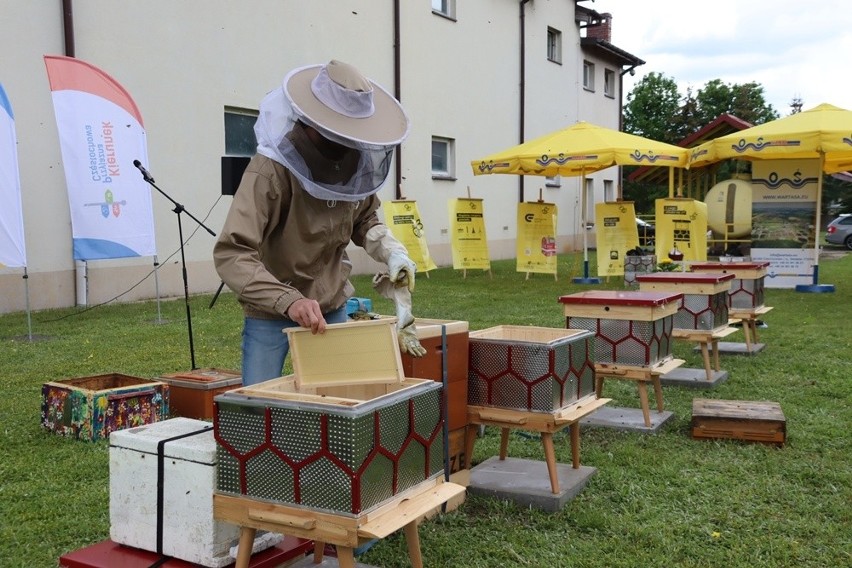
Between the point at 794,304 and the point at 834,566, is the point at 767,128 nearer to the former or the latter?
the point at 794,304

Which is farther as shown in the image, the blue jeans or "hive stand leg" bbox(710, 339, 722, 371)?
"hive stand leg" bbox(710, 339, 722, 371)

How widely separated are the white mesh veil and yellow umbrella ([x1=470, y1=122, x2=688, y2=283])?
32.9ft

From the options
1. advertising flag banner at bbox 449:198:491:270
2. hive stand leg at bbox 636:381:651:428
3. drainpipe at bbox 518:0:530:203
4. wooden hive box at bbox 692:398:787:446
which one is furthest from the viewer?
drainpipe at bbox 518:0:530:203

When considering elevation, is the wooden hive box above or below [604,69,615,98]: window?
below

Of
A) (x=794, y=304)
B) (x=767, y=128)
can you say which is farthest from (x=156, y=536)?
(x=767, y=128)

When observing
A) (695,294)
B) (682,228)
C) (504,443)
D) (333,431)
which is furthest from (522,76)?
(333,431)

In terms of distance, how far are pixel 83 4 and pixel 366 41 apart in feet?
19.2

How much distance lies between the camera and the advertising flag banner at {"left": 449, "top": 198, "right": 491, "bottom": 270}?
15039mm

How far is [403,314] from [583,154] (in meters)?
9.97

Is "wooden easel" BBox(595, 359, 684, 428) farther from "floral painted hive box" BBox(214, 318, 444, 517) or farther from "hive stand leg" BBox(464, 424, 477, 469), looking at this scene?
"floral painted hive box" BBox(214, 318, 444, 517)

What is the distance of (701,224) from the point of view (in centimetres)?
1295

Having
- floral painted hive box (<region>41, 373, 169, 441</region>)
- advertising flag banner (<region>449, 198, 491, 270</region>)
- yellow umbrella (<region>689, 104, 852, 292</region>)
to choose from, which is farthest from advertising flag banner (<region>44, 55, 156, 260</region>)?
yellow umbrella (<region>689, 104, 852, 292</region>)

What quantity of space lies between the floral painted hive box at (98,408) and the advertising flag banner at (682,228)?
10.00 meters

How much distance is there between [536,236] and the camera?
1491 centimetres
